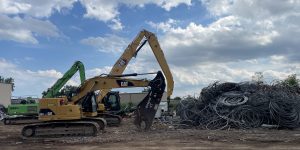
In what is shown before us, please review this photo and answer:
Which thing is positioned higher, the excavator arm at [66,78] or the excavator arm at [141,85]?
the excavator arm at [66,78]

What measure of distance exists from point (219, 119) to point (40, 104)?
880 cm

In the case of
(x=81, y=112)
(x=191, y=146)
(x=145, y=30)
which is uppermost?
(x=145, y=30)

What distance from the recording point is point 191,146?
15.6 metres

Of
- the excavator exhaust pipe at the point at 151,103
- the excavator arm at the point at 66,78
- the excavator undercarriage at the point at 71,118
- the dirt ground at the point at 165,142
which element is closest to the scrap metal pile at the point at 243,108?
the excavator exhaust pipe at the point at 151,103

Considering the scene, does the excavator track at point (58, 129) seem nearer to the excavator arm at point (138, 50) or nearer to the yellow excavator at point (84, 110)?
the yellow excavator at point (84, 110)

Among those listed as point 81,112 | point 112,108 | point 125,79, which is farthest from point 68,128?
point 112,108

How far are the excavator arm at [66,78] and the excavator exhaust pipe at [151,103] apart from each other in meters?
8.96

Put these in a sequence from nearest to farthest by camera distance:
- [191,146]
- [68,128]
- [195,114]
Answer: [191,146], [68,128], [195,114]

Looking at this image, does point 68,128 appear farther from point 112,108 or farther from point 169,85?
point 112,108

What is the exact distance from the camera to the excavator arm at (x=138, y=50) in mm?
26414

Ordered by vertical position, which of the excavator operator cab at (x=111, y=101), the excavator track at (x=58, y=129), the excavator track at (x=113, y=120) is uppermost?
the excavator operator cab at (x=111, y=101)

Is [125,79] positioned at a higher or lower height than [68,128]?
higher

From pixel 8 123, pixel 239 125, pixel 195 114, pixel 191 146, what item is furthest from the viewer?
pixel 8 123

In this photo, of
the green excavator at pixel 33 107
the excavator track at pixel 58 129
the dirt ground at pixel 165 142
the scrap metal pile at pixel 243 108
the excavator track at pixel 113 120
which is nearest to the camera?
the dirt ground at pixel 165 142
